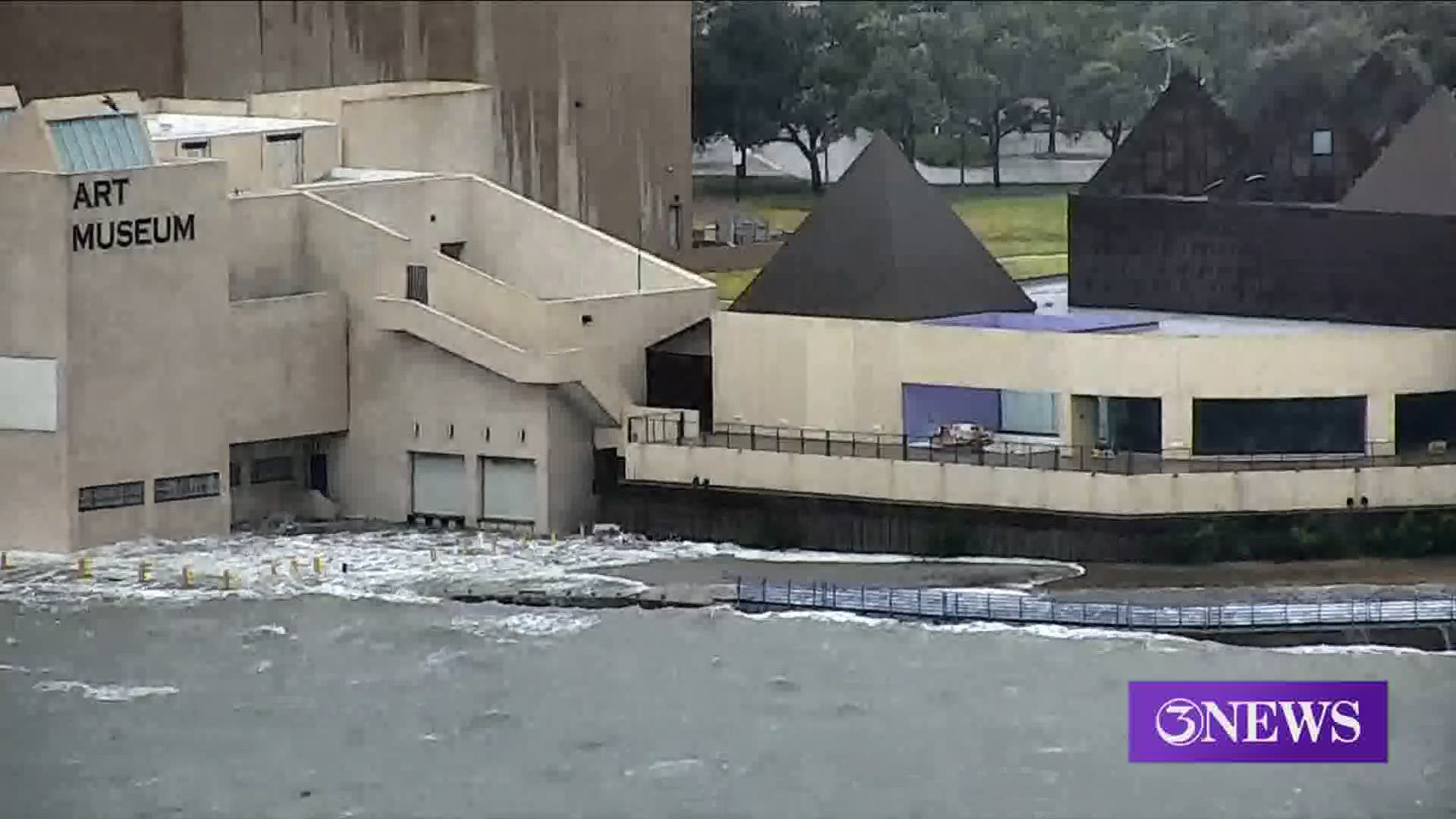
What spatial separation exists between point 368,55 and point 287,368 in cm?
1836

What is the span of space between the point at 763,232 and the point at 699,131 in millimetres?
10665

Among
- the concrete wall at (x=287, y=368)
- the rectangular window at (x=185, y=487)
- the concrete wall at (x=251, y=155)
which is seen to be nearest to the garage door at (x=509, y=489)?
the concrete wall at (x=287, y=368)

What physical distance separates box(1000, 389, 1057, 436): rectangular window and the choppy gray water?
26.9 ft

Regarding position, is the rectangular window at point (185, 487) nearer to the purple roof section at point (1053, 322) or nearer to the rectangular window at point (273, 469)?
the rectangular window at point (273, 469)

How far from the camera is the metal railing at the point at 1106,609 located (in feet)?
215

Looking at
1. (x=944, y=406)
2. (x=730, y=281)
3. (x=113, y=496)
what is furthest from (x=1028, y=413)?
(x=730, y=281)

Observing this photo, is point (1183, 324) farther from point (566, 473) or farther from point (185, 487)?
point (185, 487)

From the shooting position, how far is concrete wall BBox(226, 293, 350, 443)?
75.8 metres

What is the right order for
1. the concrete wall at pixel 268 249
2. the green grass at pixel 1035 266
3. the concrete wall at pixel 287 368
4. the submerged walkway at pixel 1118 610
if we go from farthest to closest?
the green grass at pixel 1035 266 → the concrete wall at pixel 268 249 → the concrete wall at pixel 287 368 → the submerged walkway at pixel 1118 610

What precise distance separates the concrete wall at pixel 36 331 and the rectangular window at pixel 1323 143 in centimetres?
1986

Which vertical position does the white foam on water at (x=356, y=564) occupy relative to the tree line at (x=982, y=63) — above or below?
below

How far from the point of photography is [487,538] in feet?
245

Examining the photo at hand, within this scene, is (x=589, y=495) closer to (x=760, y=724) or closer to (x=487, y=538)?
(x=487, y=538)

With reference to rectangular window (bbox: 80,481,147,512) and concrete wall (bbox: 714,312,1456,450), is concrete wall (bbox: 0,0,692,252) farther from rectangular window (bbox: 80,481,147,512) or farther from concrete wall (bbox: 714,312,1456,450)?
rectangular window (bbox: 80,481,147,512)
